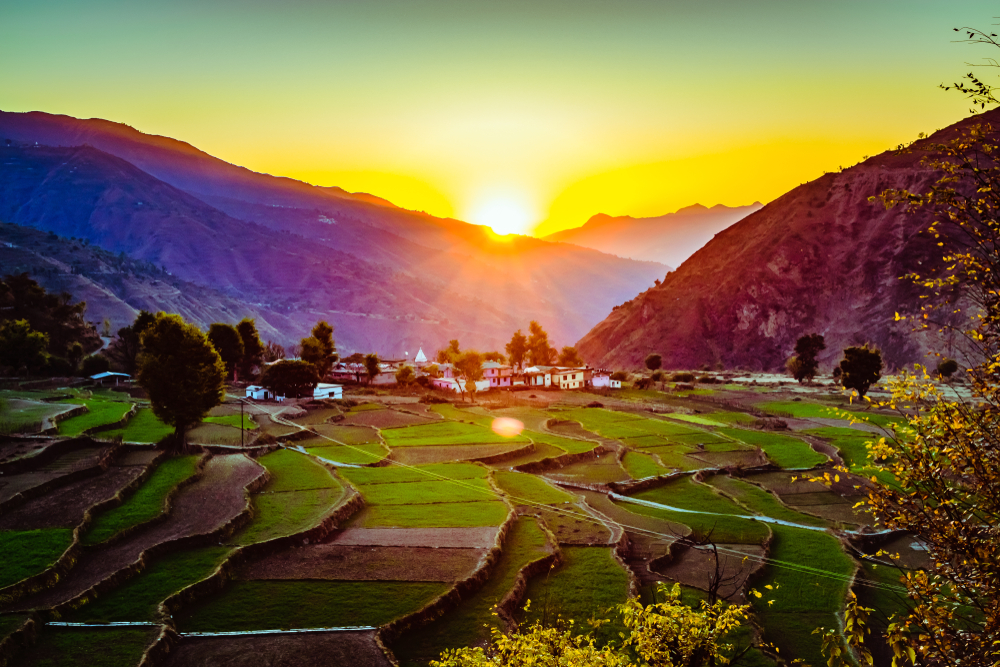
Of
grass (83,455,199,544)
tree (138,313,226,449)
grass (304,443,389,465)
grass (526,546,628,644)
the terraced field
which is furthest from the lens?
grass (304,443,389,465)

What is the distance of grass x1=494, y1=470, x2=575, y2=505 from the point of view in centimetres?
4300

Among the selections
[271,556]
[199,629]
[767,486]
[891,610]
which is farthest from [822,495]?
[199,629]

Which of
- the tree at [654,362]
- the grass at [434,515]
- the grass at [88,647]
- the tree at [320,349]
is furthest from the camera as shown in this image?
the tree at [654,362]

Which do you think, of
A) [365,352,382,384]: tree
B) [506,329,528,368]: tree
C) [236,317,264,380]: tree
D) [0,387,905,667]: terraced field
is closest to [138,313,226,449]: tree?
[0,387,905,667]: terraced field

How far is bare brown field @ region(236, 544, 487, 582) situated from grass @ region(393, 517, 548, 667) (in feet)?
4.14

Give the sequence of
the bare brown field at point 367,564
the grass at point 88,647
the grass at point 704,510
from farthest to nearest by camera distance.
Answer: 1. the grass at point 704,510
2. the bare brown field at point 367,564
3. the grass at point 88,647

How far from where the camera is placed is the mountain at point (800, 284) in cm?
14250

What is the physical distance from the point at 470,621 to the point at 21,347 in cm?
7919

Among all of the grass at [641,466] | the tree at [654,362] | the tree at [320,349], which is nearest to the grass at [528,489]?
the grass at [641,466]

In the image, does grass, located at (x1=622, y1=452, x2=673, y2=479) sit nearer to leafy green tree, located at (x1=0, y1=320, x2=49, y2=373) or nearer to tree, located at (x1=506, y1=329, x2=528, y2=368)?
leafy green tree, located at (x1=0, y1=320, x2=49, y2=373)

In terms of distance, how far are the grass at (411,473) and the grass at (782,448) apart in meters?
26.3

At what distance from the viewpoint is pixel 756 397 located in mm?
98750

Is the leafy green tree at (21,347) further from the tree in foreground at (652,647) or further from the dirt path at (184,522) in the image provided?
the tree in foreground at (652,647)

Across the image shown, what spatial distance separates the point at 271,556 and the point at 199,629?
24.7 feet
